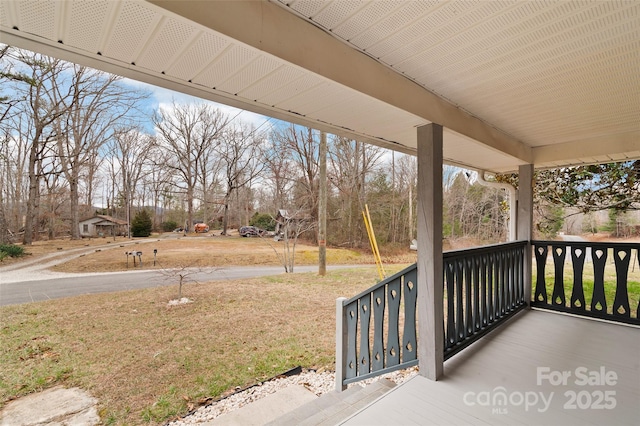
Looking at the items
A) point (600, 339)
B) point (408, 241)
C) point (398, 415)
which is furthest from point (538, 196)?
point (398, 415)

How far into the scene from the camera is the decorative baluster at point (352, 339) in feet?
8.41

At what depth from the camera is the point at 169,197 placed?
5281 mm

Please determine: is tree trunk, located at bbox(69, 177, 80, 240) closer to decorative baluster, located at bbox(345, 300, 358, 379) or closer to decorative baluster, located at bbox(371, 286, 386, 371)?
decorative baluster, located at bbox(345, 300, 358, 379)

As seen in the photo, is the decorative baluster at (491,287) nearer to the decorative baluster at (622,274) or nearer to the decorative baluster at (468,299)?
the decorative baluster at (468,299)

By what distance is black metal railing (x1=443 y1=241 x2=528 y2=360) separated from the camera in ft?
7.48

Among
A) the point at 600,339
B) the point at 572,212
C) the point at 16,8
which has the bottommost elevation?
the point at 600,339

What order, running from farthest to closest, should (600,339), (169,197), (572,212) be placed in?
1. (572,212)
2. (169,197)
3. (600,339)

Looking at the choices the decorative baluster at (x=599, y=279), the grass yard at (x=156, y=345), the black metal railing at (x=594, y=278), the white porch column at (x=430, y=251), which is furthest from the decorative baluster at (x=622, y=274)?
the grass yard at (x=156, y=345)

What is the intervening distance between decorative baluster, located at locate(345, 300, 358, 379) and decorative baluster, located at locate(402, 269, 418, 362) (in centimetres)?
49

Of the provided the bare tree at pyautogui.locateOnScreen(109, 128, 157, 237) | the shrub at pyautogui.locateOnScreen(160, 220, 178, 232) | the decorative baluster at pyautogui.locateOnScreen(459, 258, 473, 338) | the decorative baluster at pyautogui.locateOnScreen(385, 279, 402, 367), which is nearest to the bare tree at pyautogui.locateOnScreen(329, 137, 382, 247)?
the shrub at pyautogui.locateOnScreen(160, 220, 178, 232)

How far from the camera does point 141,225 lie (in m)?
5.25

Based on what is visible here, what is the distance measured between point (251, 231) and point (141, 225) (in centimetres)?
224

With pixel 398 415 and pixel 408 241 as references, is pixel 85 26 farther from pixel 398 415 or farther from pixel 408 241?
pixel 408 241

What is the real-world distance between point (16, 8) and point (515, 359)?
3331 millimetres
